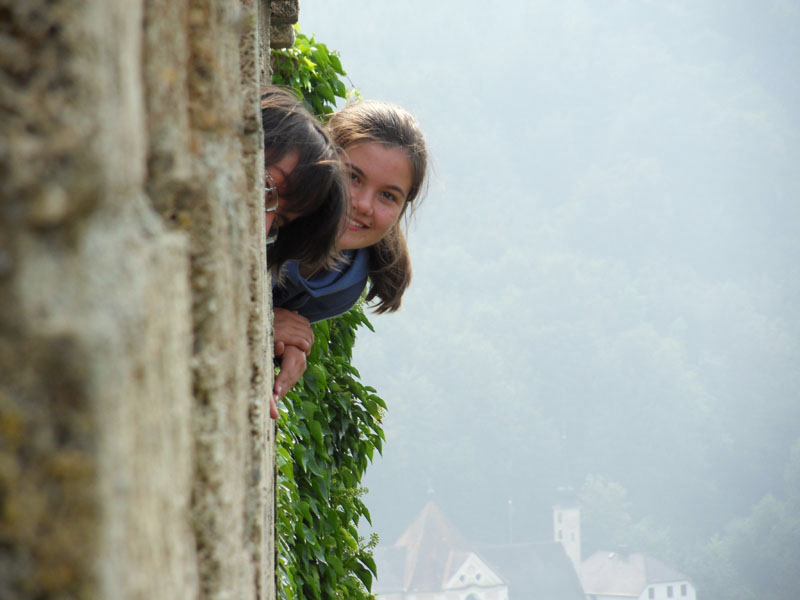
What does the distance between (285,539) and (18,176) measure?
235 cm

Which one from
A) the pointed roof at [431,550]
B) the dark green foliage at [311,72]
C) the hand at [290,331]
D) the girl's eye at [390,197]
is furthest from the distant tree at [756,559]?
the hand at [290,331]

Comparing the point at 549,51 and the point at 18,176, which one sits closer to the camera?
the point at 18,176

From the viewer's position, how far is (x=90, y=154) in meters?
0.32

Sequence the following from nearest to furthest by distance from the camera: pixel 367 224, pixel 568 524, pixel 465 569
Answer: pixel 367 224
pixel 465 569
pixel 568 524

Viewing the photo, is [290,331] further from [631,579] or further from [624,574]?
[631,579]

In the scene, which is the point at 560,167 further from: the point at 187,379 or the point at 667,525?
the point at 187,379

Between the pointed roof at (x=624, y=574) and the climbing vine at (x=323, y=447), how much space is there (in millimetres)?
40433

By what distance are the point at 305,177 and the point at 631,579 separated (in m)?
44.4

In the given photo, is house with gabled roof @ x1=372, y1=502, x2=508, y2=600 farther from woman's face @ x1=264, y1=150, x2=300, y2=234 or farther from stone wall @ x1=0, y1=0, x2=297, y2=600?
stone wall @ x1=0, y1=0, x2=297, y2=600

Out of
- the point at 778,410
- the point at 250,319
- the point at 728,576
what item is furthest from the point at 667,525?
the point at 250,319

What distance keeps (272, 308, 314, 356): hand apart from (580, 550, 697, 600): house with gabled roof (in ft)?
138

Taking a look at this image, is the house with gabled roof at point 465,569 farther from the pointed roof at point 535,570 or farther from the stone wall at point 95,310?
the stone wall at point 95,310

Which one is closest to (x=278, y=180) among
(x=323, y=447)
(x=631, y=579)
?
(x=323, y=447)

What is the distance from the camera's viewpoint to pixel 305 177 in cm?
119
